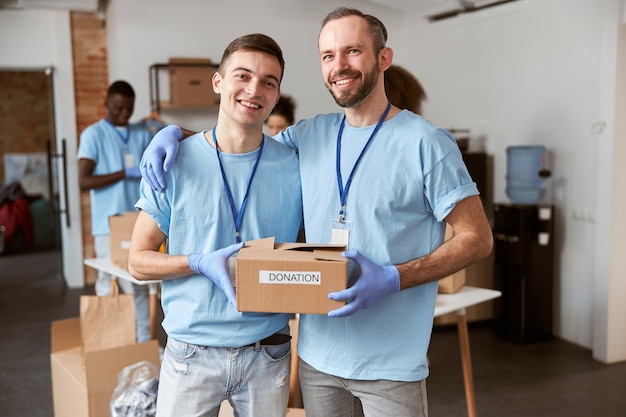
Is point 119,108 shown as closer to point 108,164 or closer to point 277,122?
point 108,164

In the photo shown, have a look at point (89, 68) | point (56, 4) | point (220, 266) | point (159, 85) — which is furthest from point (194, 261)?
point (89, 68)

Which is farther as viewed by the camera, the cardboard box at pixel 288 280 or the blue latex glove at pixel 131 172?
the blue latex glove at pixel 131 172

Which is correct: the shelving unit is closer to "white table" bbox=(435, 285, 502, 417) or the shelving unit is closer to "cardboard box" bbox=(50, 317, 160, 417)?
"cardboard box" bbox=(50, 317, 160, 417)

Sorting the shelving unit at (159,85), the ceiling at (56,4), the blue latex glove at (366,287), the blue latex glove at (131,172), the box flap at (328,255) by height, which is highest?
the ceiling at (56,4)

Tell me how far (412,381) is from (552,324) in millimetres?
3576

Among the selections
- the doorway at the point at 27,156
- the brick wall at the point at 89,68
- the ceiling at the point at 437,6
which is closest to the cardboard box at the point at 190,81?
the brick wall at the point at 89,68

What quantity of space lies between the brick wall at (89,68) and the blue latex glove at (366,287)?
5.43m

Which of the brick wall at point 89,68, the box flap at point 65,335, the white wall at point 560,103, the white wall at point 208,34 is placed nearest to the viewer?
the box flap at point 65,335

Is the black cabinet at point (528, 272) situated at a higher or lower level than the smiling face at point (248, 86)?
lower

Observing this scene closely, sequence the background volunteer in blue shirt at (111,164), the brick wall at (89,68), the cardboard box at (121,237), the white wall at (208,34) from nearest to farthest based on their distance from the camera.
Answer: the cardboard box at (121,237), the background volunteer in blue shirt at (111,164), the white wall at (208,34), the brick wall at (89,68)

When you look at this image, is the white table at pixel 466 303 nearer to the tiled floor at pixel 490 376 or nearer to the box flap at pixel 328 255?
the tiled floor at pixel 490 376

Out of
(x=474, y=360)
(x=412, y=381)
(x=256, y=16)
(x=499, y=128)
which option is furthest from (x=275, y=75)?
(x=256, y=16)

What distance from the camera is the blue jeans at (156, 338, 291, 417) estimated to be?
5.44ft

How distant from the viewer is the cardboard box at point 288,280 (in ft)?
4.98
